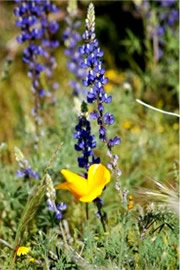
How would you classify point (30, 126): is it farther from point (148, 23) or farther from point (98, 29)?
point (98, 29)

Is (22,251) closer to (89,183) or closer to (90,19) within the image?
(89,183)

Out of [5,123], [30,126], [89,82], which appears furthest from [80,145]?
[5,123]

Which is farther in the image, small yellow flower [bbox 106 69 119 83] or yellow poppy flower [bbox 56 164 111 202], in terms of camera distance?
small yellow flower [bbox 106 69 119 83]

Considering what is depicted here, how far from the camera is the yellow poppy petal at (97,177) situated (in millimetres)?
2594

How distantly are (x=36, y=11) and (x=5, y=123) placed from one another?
4.50 feet

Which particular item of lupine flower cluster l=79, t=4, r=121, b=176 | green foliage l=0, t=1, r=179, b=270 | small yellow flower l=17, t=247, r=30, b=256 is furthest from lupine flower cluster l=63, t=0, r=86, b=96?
small yellow flower l=17, t=247, r=30, b=256

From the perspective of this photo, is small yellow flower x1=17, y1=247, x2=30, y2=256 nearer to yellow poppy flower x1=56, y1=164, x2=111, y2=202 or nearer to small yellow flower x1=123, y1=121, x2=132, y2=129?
yellow poppy flower x1=56, y1=164, x2=111, y2=202

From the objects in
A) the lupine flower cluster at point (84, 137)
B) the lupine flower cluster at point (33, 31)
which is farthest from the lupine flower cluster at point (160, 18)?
the lupine flower cluster at point (84, 137)

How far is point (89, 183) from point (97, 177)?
4 cm

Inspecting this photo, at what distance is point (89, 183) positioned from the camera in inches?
103

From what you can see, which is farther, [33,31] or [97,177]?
[33,31]

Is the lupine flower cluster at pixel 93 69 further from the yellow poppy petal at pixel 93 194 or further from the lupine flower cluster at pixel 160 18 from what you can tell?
the lupine flower cluster at pixel 160 18

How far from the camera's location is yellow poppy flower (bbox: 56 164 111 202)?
2564 mm

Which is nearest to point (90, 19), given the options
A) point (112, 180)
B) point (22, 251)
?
point (22, 251)
